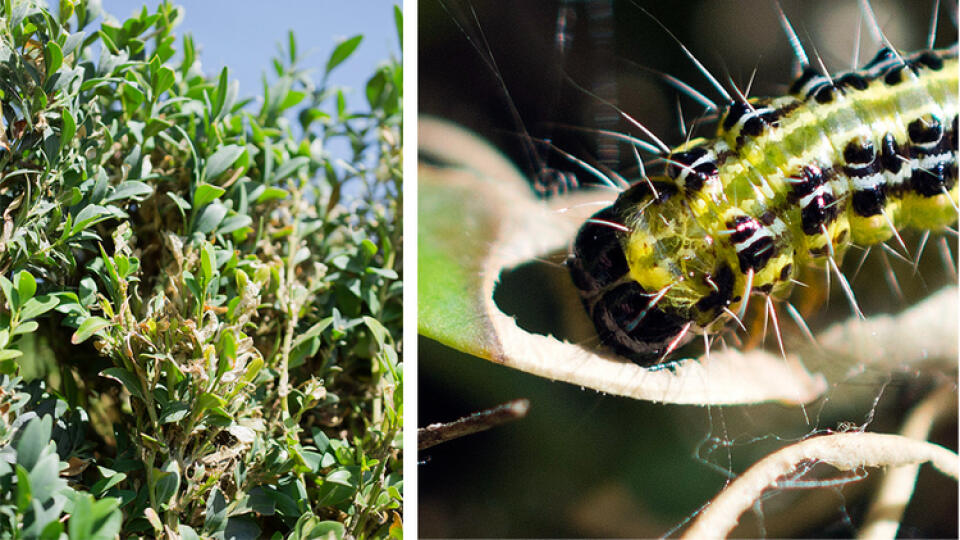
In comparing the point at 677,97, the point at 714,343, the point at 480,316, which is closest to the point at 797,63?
the point at 677,97

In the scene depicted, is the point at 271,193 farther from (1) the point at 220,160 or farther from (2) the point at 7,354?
(2) the point at 7,354

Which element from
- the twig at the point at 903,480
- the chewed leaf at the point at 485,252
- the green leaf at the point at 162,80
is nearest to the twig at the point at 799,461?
the twig at the point at 903,480

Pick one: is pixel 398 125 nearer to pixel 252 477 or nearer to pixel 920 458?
pixel 252 477

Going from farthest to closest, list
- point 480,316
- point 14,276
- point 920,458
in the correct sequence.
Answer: point 920,458 < point 480,316 < point 14,276

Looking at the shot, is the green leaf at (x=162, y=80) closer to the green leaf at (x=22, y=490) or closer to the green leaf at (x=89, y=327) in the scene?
the green leaf at (x=89, y=327)

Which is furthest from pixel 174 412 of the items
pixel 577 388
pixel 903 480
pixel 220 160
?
pixel 903 480

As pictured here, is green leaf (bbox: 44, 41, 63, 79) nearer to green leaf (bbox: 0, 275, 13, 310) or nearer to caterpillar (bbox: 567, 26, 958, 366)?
green leaf (bbox: 0, 275, 13, 310)
